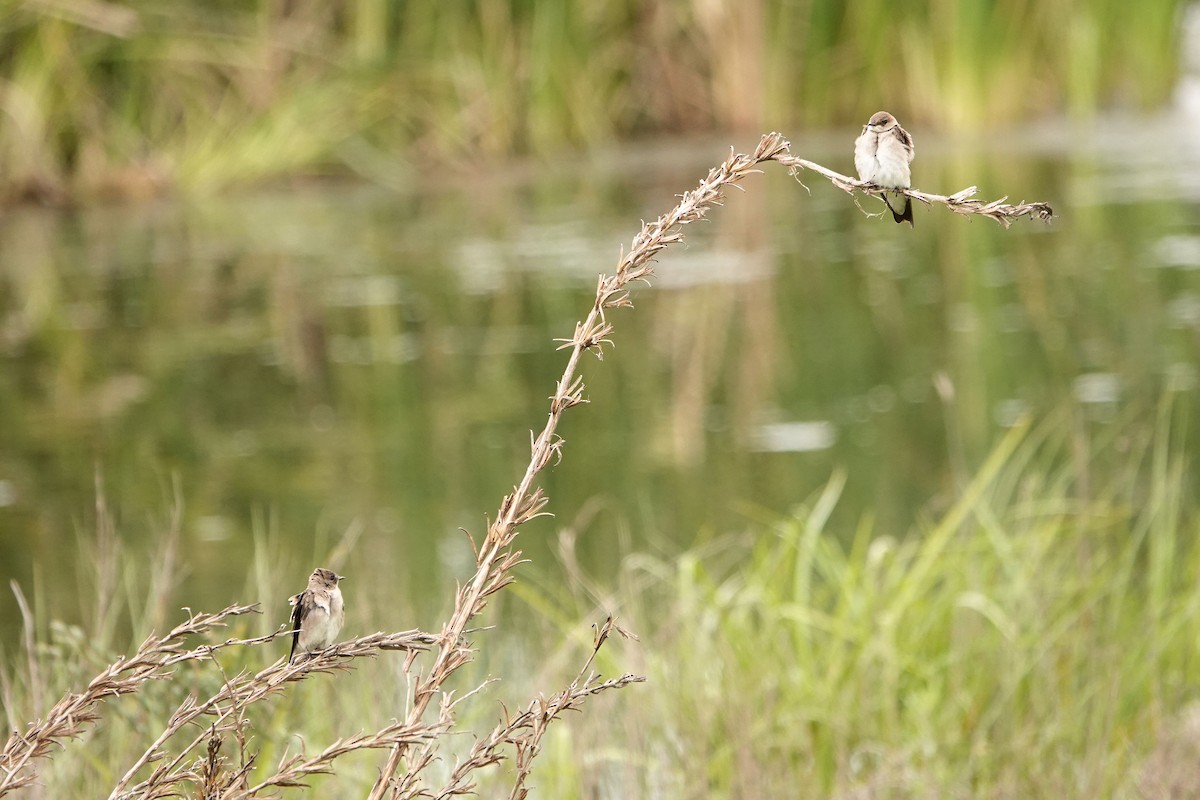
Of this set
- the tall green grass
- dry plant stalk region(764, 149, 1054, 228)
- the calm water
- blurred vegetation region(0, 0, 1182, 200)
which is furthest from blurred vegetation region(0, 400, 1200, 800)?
blurred vegetation region(0, 0, 1182, 200)

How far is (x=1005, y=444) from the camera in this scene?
11.3ft

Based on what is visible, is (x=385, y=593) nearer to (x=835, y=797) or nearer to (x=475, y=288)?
(x=835, y=797)

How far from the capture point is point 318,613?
1337 millimetres

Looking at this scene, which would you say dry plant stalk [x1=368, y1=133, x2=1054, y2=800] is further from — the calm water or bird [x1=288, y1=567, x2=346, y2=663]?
the calm water

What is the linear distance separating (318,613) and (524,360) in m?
5.98

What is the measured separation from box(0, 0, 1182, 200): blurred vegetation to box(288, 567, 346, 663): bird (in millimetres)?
10393

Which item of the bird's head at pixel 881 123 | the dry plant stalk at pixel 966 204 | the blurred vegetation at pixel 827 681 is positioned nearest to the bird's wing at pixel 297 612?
the dry plant stalk at pixel 966 204

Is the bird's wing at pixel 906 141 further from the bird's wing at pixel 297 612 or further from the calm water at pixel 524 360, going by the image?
the calm water at pixel 524 360

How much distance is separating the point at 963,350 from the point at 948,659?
13.0 ft

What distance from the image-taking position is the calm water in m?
5.17

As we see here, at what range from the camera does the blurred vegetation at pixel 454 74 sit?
38.2 feet

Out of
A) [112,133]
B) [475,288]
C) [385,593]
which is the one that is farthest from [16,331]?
[385,593]

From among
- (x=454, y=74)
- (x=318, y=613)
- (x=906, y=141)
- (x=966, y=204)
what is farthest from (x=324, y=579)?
(x=454, y=74)

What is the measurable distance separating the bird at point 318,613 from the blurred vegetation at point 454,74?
10.4 metres
